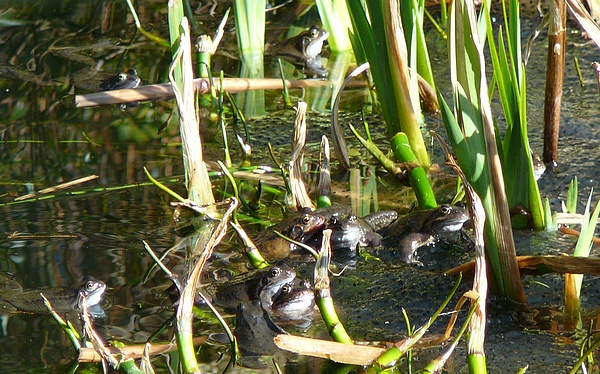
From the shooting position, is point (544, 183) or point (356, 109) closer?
point (544, 183)

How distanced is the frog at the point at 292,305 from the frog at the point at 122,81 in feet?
8.02

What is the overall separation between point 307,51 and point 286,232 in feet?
8.67

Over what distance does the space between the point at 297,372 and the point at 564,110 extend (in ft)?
8.41

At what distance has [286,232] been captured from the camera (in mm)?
3133

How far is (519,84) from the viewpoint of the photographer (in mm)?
2666

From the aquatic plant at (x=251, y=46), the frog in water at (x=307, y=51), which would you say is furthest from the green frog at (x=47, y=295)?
the frog in water at (x=307, y=51)

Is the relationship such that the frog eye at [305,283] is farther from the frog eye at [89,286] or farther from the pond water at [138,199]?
the frog eye at [89,286]

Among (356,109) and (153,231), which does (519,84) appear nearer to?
(153,231)

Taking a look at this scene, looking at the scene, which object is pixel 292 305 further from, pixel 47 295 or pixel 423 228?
pixel 47 295

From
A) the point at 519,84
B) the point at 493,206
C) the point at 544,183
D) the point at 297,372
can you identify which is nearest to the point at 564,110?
the point at 544,183

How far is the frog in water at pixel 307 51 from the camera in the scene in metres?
5.45

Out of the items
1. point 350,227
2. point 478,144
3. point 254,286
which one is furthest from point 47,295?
point 478,144

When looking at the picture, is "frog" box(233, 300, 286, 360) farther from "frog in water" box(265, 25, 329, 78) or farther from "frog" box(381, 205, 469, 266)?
"frog in water" box(265, 25, 329, 78)

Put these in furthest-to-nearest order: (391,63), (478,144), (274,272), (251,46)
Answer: (251,46) → (391,63) → (274,272) → (478,144)
